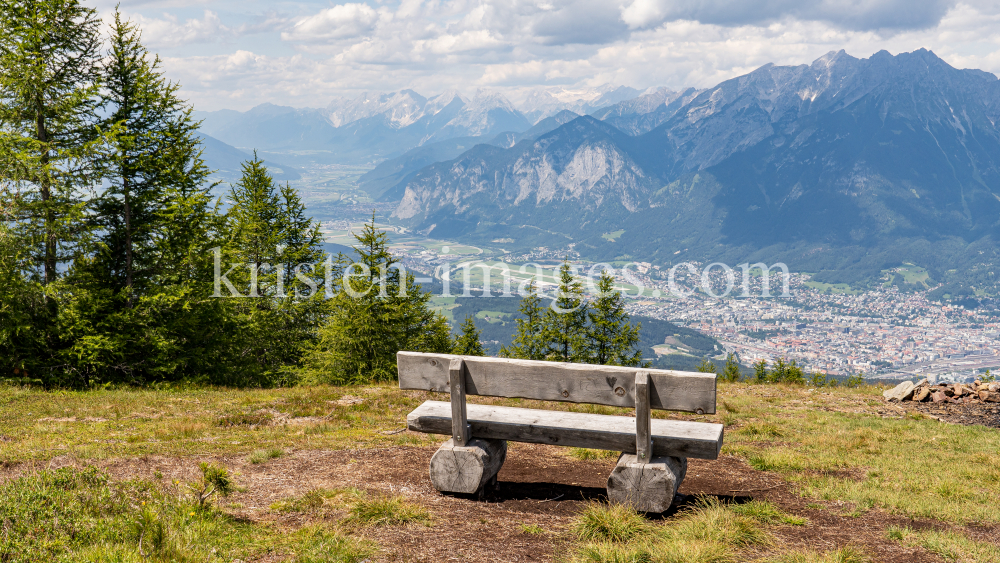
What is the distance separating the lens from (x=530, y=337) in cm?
3591

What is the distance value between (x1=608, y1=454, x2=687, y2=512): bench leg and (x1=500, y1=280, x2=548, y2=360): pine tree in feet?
87.7

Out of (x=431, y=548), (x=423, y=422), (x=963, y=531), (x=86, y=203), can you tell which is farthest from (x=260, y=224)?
(x=963, y=531)

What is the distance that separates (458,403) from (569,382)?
1312mm

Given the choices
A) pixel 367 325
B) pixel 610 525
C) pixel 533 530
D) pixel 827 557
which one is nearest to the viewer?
pixel 827 557

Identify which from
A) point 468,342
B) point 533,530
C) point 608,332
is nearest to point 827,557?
point 533,530

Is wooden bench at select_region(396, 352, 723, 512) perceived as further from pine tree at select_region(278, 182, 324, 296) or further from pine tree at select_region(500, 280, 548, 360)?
pine tree at select_region(500, 280, 548, 360)

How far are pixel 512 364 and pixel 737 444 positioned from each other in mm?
6000

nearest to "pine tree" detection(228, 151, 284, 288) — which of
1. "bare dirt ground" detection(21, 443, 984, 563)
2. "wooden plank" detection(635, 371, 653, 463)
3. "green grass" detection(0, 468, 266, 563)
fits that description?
"bare dirt ground" detection(21, 443, 984, 563)

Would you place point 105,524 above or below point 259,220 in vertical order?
below

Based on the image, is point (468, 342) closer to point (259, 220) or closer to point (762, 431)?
point (259, 220)

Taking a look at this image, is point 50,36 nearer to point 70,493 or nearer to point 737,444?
point 70,493

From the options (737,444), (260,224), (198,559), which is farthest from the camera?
(260,224)

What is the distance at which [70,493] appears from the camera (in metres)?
5.25

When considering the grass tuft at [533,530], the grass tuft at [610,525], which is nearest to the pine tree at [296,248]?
the grass tuft at [533,530]
